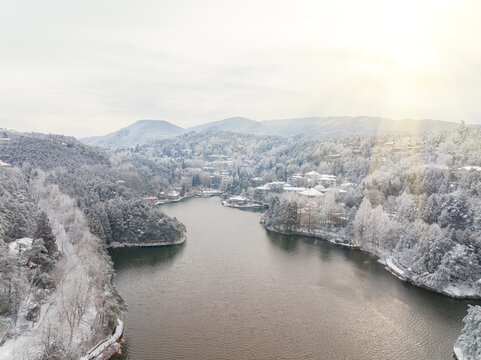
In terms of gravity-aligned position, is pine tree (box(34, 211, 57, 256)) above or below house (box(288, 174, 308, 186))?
below

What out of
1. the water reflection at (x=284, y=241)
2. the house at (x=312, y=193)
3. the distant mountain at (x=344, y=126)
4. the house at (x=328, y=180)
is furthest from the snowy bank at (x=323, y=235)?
the distant mountain at (x=344, y=126)

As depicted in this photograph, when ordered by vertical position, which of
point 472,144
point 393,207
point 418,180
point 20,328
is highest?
point 472,144

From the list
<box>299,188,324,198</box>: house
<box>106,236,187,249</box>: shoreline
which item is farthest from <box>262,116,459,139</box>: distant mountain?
<box>106,236,187,249</box>: shoreline

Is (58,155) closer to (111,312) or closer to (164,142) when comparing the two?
(111,312)

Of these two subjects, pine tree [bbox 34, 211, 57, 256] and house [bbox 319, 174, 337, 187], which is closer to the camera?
pine tree [bbox 34, 211, 57, 256]

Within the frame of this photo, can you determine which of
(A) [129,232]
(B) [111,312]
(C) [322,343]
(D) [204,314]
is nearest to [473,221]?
(C) [322,343]

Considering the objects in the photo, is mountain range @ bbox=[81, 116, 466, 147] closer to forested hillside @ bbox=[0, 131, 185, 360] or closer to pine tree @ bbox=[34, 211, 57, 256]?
forested hillside @ bbox=[0, 131, 185, 360]
